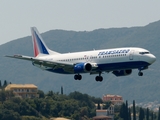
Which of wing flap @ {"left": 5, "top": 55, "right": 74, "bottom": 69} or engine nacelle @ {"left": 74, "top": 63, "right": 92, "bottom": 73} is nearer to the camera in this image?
engine nacelle @ {"left": 74, "top": 63, "right": 92, "bottom": 73}

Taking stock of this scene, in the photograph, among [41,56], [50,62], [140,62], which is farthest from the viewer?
[41,56]

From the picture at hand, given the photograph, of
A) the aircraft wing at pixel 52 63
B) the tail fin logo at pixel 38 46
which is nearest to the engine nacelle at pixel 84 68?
the aircraft wing at pixel 52 63

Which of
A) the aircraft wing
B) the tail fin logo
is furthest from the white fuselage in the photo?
the tail fin logo

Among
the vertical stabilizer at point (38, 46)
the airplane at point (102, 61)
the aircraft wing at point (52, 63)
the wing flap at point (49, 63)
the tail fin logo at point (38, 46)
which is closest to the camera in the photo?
the airplane at point (102, 61)

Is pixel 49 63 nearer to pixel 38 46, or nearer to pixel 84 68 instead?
pixel 84 68

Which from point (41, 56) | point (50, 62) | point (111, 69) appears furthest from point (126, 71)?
point (41, 56)

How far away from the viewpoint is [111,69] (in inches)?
4609

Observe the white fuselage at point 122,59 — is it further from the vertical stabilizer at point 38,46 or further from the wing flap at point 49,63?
the vertical stabilizer at point 38,46

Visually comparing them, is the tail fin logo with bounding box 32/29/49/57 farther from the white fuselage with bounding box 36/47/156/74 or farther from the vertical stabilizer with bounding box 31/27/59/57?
the white fuselage with bounding box 36/47/156/74

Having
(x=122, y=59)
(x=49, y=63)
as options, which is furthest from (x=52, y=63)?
(x=122, y=59)

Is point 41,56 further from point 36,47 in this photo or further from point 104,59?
point 104,59

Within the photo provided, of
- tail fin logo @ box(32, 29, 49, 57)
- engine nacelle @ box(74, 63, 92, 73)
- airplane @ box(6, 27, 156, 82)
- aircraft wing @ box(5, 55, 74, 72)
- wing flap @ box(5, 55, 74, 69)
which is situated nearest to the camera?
airplane @ box(6, 27, 156, 82)

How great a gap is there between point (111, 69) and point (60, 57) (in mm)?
15710

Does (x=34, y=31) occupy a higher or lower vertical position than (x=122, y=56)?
higher
